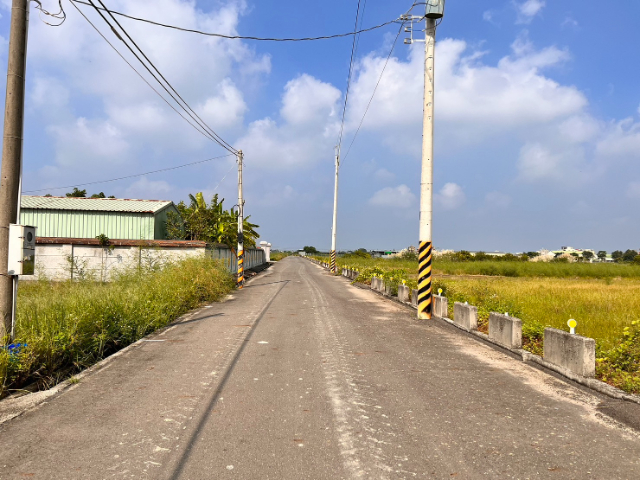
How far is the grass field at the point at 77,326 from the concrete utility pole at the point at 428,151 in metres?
7.26

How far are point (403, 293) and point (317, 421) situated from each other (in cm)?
1289

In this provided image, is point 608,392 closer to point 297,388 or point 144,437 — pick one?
point 297,388

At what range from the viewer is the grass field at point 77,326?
614 cm

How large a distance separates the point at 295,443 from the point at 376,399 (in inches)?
62.2

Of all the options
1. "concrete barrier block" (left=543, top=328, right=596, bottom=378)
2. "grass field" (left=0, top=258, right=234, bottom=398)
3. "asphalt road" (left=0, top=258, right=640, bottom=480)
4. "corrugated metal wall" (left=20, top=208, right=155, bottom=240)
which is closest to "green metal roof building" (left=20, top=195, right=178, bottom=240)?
"corrugated metal wall" (left=20, top=208, right=155, bottom=240)

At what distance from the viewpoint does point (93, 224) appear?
29.5 meters

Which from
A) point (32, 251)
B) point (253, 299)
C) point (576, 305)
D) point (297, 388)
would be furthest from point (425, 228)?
point (32, 251)

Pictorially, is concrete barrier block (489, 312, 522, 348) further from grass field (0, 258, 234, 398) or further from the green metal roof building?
the green metal roof building

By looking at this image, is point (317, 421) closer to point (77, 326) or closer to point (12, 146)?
point (77, 326)

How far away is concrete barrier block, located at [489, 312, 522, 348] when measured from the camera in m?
8.51

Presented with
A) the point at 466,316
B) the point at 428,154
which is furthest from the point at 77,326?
the point at 428,154

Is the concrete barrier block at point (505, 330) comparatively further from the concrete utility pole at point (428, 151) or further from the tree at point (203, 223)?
the tree at point (203, 223)

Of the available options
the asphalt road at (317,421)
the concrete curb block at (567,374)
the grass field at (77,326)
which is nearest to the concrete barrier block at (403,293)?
the concrete curb block at (567,374)

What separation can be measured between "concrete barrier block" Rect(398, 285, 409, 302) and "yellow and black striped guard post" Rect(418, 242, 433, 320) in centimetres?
355
